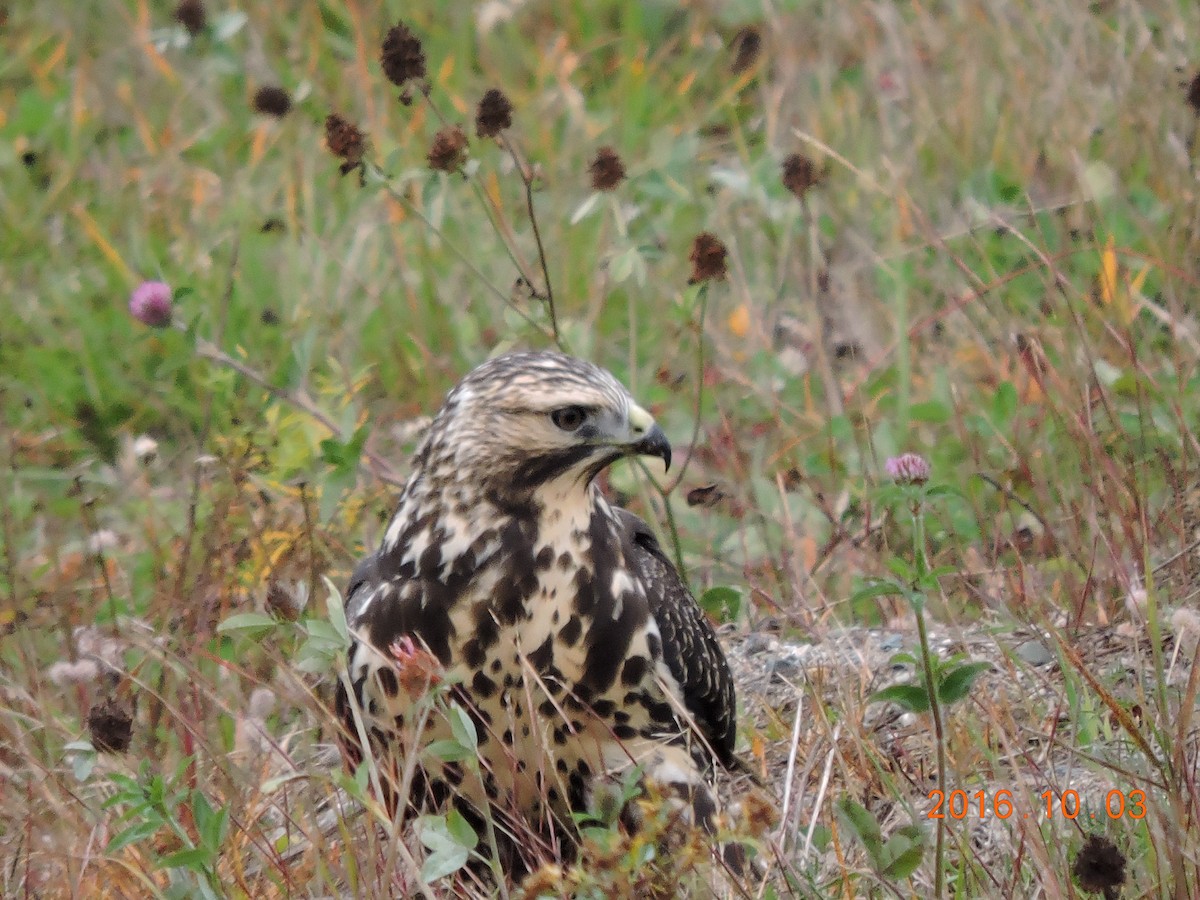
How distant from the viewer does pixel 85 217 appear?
23.8 feet

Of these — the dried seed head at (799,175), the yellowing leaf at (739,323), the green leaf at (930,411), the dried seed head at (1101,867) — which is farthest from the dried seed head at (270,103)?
the dried seed head at (1101,867)

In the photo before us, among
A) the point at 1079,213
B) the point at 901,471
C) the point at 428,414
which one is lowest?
the point at 428,414

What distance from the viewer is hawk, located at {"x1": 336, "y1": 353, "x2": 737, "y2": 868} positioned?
3277 mm

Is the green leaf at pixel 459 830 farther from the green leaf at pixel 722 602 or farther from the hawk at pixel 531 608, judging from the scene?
the green leaf at pixel 722 602

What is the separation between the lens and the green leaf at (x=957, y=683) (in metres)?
2.74

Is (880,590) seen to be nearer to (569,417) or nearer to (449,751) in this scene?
(449,751)

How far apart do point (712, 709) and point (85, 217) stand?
4.40 m

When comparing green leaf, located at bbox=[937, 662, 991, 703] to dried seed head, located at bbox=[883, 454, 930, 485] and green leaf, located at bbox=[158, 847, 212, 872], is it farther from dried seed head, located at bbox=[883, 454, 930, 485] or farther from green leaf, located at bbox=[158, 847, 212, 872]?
green leaf, located at bbox=[158, 847, 212, 872]

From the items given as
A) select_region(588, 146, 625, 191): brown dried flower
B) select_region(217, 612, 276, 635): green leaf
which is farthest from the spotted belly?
select_region(588, 146, 625, 191): brown dried flower

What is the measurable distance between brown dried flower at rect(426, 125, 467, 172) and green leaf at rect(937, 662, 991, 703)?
1.72 metres

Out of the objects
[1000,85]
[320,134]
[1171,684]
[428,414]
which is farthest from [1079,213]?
[320,134]

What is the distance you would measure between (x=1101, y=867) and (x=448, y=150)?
2.14 m

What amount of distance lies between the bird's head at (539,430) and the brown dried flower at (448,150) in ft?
2.24

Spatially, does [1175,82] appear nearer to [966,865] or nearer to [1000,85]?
[1000,85]
